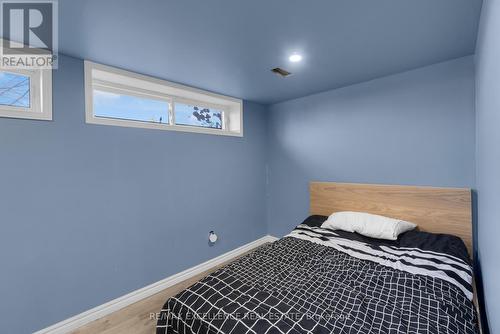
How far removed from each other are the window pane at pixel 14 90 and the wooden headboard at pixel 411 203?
3.01 m

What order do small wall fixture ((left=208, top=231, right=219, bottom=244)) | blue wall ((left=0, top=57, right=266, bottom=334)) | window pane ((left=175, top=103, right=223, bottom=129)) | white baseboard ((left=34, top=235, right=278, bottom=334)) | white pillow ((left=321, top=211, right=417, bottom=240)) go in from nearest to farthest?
blue wall ((left=0, top=57, right=266, bottom=334))
white baseboard ((left=34, top=235, right=278, bottom=334))
white pillow ((left=321, top=211, right=417, bottom=240))
window pane ((left=175, top=103, right=223, bottom=129))
small wall fixture ((left=208, top=231, right=219, bottom=244))

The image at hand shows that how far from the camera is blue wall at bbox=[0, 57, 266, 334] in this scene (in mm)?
1647

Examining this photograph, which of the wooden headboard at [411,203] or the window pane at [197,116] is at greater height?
the window pane at [197,116]

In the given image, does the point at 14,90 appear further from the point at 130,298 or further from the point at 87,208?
the point at 130,298

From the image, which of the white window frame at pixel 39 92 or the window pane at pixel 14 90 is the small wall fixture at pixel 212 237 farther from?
the window pane at pixel 14 90

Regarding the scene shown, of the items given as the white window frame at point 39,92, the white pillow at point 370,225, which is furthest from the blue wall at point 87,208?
the white pillow at point 370,225

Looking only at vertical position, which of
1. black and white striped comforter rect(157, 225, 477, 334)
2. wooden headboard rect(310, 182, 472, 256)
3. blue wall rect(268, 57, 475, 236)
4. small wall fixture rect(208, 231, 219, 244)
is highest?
blue wall rect(268, 57, 475, 236)

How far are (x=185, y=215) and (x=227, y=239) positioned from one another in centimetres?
→ 77

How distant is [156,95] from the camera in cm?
252

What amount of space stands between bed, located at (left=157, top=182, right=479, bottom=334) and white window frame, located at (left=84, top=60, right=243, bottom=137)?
62.5 inches

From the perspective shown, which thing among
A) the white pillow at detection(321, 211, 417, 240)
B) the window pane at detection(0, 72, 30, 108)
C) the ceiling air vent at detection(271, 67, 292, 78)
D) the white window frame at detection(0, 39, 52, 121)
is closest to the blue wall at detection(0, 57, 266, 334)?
the white window frame at detection(0, 39, 52, 121)

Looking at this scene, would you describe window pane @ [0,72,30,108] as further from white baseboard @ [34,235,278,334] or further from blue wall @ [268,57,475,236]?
blue wall @ [268,57,475,236]

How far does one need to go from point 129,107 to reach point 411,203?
3.01 m

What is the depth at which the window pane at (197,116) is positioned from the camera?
2.72 meters
